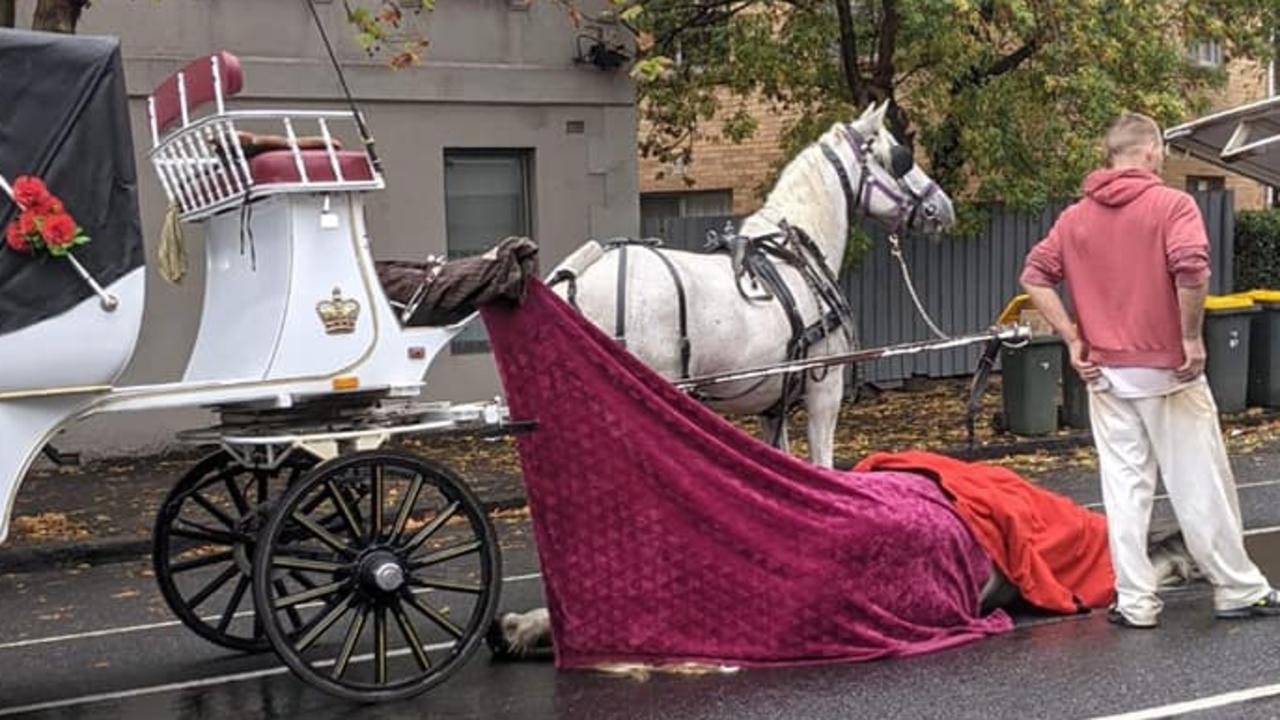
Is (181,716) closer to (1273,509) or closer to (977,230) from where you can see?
(1273,509)

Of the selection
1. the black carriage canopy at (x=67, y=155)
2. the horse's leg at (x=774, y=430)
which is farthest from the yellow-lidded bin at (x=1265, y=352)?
the black carriage canopy at (x=67, y=155)

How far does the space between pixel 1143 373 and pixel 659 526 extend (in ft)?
7.36

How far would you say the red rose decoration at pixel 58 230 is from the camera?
17.4 feet

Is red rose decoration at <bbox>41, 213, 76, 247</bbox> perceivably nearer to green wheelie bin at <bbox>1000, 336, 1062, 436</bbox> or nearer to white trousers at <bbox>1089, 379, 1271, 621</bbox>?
white trousers at <bbox>1089, 379, 1271, 621</bbox>

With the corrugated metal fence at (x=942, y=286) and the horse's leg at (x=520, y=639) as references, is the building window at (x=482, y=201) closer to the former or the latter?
the corrugated metal fence at (x=942, y=286)

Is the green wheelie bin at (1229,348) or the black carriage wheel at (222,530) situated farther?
the green wheelie bin at (1229,348)

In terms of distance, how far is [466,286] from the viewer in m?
6.09

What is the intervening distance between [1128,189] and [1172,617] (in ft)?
6.46

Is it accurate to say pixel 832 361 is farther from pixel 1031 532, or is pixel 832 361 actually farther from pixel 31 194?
pixel 31 194

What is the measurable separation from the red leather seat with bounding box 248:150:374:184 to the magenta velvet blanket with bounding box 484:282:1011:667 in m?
0.80

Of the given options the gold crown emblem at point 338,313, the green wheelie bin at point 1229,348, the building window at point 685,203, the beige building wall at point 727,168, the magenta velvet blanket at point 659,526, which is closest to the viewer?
the gold crown emblem at point 338,313

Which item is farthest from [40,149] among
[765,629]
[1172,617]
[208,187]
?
[1172,617]

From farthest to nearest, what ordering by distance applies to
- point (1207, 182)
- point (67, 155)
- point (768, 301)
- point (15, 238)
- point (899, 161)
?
point (1207, 182)
point (899, 161)
point (768, 301)
point (67, 155)
point (15, 238)

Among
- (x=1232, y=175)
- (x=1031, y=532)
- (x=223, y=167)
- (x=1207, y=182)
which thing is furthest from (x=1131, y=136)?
(x=1207, y=182)
